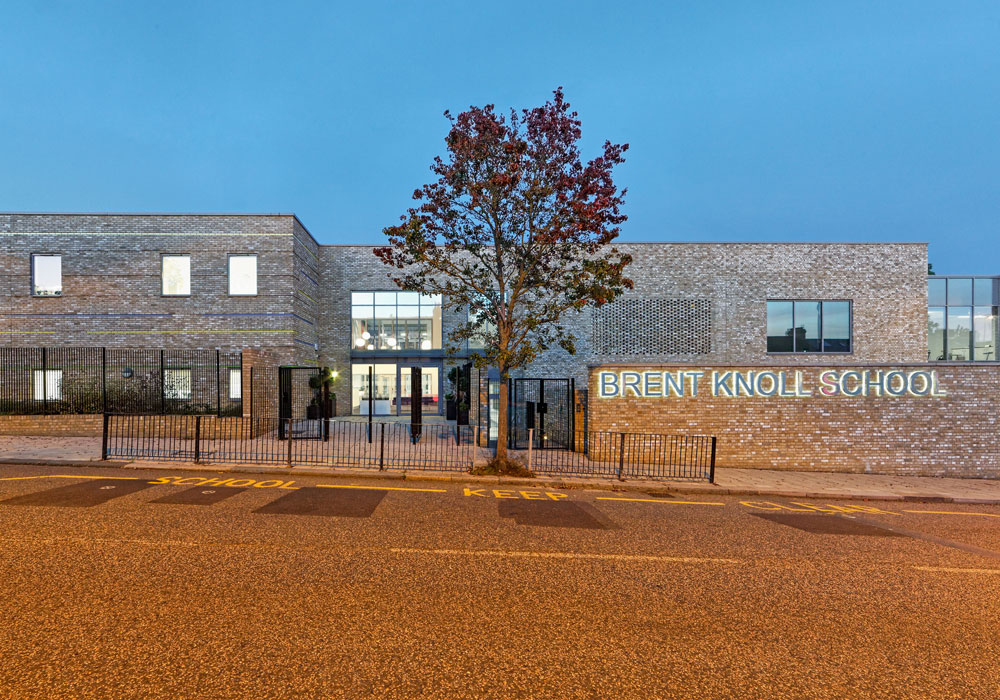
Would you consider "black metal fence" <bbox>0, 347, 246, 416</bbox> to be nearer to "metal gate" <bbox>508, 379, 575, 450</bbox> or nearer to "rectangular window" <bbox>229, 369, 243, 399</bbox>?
"rectangular window" <bbox>229, 369, 243, 399</bbox>

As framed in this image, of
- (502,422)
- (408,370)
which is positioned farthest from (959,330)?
(408,370)

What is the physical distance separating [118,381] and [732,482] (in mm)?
22815

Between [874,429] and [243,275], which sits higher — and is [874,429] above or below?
below

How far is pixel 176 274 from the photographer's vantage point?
2083 cm

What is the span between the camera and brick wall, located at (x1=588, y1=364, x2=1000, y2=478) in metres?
12.8

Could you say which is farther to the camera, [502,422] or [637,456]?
[637,456]

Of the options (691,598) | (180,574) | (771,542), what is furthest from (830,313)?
(180,574)

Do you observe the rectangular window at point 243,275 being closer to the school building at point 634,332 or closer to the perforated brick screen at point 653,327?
the school building at point 634,332

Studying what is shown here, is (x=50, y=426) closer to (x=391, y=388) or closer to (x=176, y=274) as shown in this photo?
(x=176, y=274)

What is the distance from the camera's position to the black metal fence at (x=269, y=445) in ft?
37.6

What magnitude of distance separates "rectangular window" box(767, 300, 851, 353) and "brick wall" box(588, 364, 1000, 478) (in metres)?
10.5

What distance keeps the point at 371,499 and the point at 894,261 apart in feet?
94.7

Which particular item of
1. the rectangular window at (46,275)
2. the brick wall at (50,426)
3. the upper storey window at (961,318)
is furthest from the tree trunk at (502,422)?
the upper storey window at (961,318)

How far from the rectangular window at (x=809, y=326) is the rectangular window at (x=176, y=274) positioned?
29.2m
